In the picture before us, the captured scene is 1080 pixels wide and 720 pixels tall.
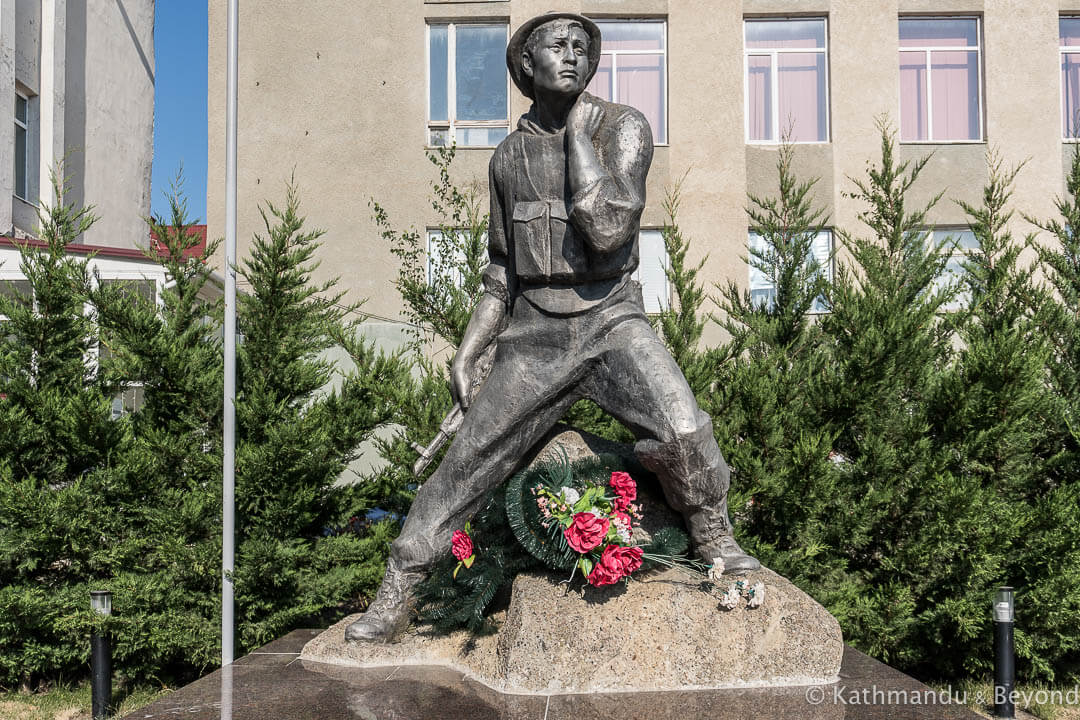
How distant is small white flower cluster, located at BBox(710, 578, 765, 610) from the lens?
3988 mm

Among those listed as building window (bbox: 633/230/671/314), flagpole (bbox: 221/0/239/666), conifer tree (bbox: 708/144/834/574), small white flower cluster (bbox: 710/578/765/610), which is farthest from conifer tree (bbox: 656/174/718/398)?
building window (bbox: 633/230/671/314)

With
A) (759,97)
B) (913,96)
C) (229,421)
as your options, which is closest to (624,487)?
(229,421)

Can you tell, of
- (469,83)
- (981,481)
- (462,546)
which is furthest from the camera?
(469,83)

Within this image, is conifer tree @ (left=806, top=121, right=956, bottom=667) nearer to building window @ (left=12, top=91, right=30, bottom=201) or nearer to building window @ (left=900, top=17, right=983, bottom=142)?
building window @ (left=900, top=17, right=983, bottom=142)

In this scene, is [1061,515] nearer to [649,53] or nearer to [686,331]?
[686,331]

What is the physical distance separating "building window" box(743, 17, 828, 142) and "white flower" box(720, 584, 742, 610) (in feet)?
32.3

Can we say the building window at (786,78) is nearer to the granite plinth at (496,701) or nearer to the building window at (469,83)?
the building window at (469,83)

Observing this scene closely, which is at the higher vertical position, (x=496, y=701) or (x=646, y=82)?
(x=646, y=82)

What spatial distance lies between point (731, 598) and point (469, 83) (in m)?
10.3

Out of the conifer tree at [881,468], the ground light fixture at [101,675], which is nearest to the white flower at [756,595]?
the conifer tree at [881,468]

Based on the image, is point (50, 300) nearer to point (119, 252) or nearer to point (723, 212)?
point (119, 252)

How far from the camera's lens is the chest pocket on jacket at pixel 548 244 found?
14.3ft

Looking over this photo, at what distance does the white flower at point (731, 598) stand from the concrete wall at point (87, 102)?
932cm

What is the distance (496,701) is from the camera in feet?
12.5
